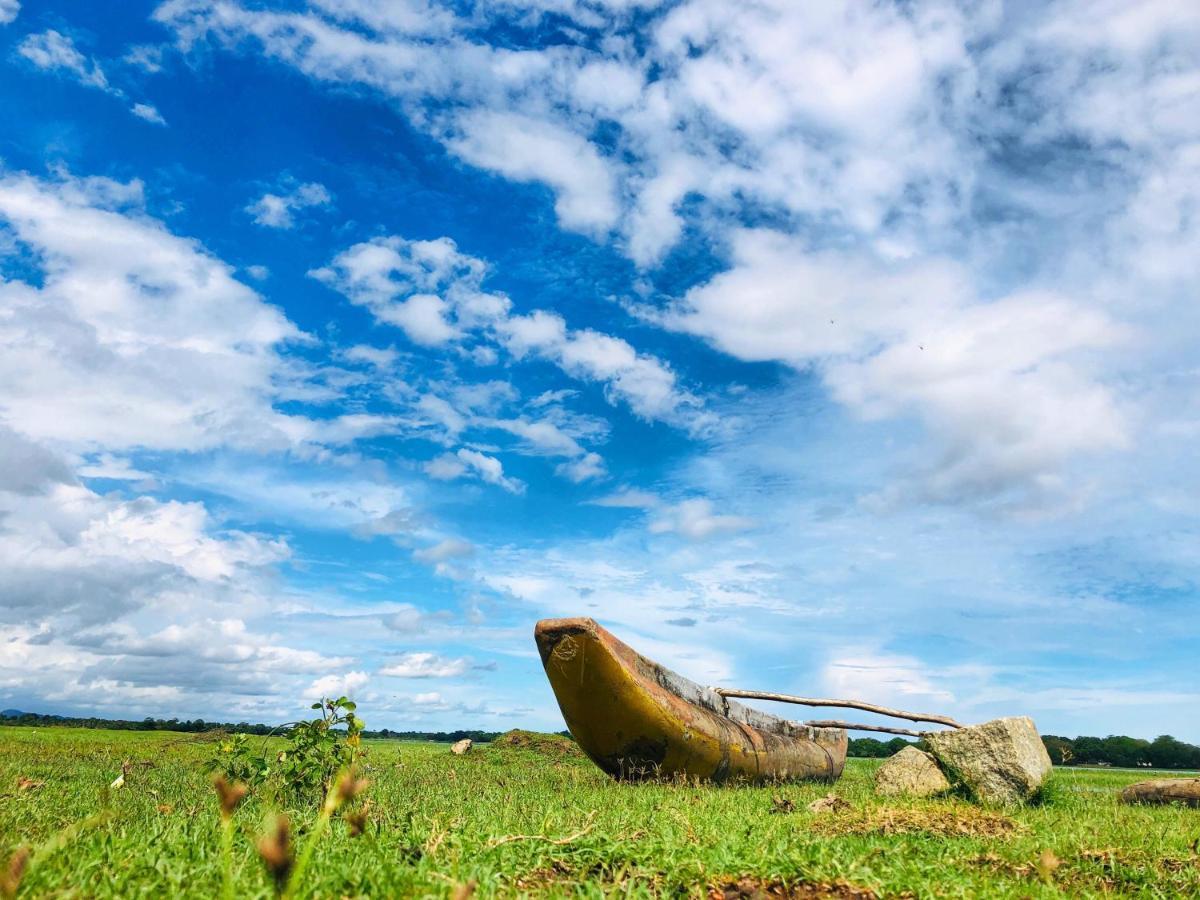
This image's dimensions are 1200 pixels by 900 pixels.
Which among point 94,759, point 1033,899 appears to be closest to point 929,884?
point 1033,899

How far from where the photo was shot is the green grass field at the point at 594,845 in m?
3.70

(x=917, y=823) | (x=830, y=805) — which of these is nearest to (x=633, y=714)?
(x=830, y=805)

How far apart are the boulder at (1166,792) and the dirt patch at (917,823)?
6.17 metres

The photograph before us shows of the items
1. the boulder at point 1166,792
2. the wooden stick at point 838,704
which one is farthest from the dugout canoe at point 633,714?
the boulder at point 1166,792

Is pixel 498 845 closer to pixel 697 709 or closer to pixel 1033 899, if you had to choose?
pixel 1033 899

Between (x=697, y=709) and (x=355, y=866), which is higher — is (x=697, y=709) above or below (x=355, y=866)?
above

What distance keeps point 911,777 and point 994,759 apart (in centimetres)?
238

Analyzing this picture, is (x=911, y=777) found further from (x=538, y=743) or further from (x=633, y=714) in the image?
(x=538, y=743)

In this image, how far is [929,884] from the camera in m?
4.46

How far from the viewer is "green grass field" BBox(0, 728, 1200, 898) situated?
3.70 m

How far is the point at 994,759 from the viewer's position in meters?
11.0

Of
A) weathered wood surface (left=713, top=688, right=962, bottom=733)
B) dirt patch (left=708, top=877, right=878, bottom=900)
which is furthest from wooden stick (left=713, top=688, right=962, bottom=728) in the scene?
dirt patch (left=708, top=877, right=878, bottom=900)

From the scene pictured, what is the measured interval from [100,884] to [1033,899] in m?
4.56

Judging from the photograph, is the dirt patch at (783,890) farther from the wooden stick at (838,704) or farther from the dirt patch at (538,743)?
the dirt patch at (538,743)
